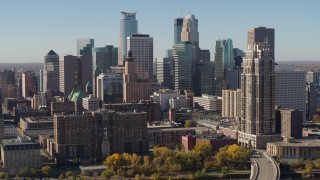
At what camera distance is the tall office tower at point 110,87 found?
82.2 meters

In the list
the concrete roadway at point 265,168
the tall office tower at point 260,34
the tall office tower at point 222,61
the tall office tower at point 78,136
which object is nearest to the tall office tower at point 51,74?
the tall office tower at point 222,61

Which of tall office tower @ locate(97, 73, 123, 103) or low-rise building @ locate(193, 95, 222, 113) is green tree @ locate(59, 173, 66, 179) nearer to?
tall office tower @ locate(97, 73, 123, 103)

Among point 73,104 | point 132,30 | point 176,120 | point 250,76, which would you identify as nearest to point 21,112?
point 73,104

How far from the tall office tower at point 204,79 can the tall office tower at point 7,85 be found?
3064 centimetres

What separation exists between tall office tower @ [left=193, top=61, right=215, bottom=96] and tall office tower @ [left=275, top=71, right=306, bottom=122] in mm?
25496

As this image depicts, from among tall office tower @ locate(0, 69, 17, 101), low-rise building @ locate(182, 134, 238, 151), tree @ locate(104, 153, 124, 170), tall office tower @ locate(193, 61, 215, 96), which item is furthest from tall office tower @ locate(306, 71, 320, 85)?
tree @ locate(104, 153, 124, 170)

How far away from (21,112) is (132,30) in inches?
2598

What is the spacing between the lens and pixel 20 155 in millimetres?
45562

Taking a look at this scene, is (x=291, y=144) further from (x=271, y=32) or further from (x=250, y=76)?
(x=271, y=32)

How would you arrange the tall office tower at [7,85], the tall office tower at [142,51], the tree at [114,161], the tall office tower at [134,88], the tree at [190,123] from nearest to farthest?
the tree at [114,161], the tree at [190,123], the tall office tower at [134,88], the tall office tower at [142,51], the tall office tower at [7,85]

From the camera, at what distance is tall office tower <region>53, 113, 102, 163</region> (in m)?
48.3

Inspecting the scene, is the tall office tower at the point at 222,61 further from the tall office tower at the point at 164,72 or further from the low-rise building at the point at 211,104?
the low-rise building at the point at 211,104

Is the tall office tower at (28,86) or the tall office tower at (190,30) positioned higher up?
the tall office tower at (190,30)

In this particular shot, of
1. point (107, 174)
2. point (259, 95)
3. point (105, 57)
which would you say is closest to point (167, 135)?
point (259, 95)
